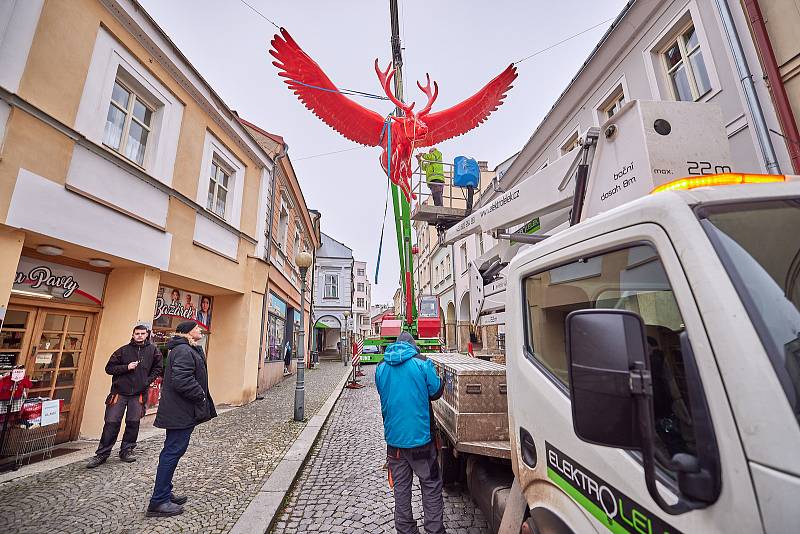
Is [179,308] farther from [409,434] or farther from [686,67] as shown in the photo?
[686,67]

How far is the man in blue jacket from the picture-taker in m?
2.97

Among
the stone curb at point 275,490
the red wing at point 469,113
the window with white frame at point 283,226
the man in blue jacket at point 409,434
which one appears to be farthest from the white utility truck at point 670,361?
the window with white frame at point 283,226

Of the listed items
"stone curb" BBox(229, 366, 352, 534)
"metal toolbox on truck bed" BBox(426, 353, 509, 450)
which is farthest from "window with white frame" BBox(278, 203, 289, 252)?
"metal toolbox on truck bed" BBox(426, 353, 509, 450)

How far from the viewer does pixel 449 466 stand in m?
3.88

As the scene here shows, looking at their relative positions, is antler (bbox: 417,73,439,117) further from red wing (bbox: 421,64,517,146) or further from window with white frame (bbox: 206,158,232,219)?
window with white frame (bbox: 206,158,232,219)

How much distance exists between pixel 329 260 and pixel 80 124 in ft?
85.6

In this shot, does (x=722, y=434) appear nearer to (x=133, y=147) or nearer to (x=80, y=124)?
(x=80, y=124)

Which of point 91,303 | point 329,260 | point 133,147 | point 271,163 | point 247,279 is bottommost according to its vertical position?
point 91,303

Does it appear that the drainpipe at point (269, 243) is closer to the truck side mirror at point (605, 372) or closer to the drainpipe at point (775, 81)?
the truck side mirror at point (605, 372)

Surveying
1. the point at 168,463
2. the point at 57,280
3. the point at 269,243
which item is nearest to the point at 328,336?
the point at 269,243

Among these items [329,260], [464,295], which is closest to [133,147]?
[464,295]

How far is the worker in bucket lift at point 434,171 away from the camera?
7.23 m

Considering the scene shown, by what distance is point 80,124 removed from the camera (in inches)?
193

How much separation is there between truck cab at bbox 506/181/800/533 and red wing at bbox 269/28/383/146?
5.92m
